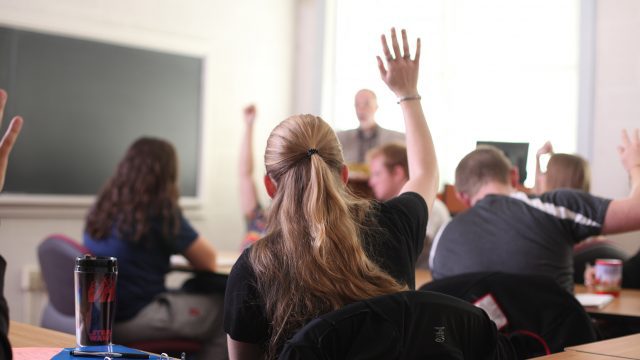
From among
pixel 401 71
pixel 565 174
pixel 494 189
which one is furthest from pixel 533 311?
pixel 565 174

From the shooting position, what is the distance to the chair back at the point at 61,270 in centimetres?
318

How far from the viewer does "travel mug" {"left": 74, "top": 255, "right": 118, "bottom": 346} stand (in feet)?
4.84

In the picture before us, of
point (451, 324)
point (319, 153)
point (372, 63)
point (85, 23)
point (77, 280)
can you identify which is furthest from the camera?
point (372, 63)

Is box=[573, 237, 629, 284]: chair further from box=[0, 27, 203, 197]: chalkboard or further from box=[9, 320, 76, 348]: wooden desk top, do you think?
box=[0, 27, 203, 197]: chalkboard

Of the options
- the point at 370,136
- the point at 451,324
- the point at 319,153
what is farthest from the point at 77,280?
the point at 370,136

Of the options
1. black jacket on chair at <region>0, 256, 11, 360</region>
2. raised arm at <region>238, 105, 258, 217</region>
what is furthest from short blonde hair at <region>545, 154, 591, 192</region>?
black jacket on chair at <region>0, 256, 11, 360</region>

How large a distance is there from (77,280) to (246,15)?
4.74m

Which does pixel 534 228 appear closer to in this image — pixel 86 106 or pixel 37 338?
pixel 37 338

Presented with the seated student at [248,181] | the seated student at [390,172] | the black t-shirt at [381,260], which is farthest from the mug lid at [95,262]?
the seated student at [248,181]

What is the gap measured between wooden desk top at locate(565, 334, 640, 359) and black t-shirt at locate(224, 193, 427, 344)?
1.26 ft

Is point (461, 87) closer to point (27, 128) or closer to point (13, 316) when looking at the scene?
point (27, 128)

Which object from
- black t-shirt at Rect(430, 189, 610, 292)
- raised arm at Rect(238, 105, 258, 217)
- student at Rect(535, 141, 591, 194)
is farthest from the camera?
raised arm at Rect(238, 105, 258, 217)

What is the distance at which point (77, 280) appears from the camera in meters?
1.48

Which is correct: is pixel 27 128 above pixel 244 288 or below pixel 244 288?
above
